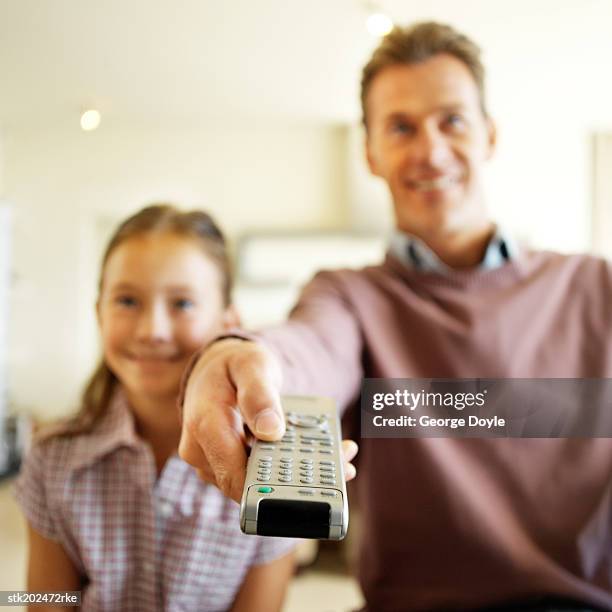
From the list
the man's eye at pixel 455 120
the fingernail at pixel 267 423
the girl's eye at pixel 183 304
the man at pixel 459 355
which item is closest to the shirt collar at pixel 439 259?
the man at pixel 459 355

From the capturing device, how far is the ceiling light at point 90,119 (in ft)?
1.53

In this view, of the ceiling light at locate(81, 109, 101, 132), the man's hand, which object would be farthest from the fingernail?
the ceiling light at locate(81, 109, 101, 132)

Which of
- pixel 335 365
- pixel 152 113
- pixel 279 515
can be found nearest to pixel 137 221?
pixel 152 113

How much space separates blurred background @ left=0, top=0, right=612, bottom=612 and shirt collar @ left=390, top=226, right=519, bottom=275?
0.02 m

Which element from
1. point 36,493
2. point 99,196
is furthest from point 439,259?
point 36,493

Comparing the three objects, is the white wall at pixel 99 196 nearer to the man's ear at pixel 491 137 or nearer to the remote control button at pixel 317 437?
the man's ear at pixel 491 137

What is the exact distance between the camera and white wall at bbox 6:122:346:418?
0.48 metres

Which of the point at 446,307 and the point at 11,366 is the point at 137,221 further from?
the point at 446,307

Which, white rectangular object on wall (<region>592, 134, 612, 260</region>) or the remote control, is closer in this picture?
the remote control

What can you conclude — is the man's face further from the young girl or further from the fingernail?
the fingernail

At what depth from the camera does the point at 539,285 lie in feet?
1.65

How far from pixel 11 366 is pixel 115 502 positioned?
149mm

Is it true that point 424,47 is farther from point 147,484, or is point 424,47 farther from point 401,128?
point 147,484

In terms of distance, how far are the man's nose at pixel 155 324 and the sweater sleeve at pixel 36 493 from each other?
0.53 feet
